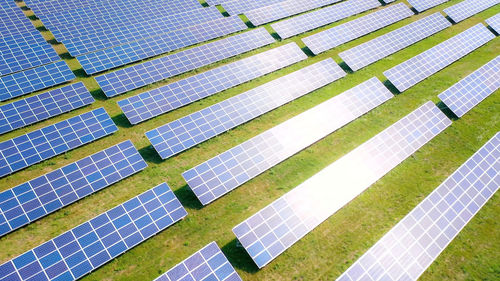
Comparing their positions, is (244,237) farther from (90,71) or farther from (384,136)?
(90,71)

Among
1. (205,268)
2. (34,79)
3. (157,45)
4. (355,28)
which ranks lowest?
(34,79)

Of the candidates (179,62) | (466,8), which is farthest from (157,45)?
(466,8)

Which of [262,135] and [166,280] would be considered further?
[262,135]

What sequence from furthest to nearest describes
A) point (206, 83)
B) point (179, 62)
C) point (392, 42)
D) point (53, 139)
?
point (392, 42) < point (179, 62) < point (206, 83) < point (53, 139)

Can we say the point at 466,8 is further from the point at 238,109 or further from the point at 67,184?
the point at 67,184

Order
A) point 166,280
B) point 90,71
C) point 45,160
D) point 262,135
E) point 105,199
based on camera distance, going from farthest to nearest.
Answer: point 90,71 < point 262,135 < point 45,160 < point 105,199 < point 166,280

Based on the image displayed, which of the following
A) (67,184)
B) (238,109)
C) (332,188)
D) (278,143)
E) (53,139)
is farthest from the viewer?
(238,109)

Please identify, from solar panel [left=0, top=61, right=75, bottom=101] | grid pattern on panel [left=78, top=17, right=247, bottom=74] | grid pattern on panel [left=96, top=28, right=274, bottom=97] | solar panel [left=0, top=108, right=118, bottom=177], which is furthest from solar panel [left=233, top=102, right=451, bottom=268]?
solar panel [left=0, top=61, right=75, bottom=101]

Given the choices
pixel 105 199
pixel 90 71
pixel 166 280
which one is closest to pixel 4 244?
pixel 105 199

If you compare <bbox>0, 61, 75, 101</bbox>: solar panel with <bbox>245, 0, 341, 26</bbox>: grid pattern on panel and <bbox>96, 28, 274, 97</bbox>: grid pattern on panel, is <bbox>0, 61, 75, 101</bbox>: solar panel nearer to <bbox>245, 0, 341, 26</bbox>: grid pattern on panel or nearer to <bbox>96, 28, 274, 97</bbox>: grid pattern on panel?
<bbox>96, 28, 274, 97</bbox>: grid pattern on panel
